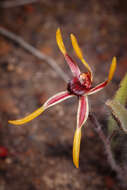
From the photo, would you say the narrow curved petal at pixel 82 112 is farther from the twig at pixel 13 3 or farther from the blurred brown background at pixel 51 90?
the twig at pixel 13 3

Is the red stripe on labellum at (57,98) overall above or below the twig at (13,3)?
below

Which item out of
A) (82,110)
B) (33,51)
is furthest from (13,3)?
(82,110)

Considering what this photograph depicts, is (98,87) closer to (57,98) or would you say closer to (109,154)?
(57,98)

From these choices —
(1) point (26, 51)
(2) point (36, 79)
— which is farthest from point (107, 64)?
(1) point (26, 51)

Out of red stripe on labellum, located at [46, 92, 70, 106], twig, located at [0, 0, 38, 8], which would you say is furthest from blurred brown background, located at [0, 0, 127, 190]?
red stripe on labellum, located at [46, 92, 70, 106]

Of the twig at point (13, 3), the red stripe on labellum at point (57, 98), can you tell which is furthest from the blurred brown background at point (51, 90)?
the red stripe on labellum at point (57, 98)

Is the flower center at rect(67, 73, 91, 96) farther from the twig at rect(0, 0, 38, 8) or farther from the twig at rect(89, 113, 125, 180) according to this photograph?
the twig at rect(0, 0, 38, 8)

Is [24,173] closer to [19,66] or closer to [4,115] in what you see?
[4,115]
